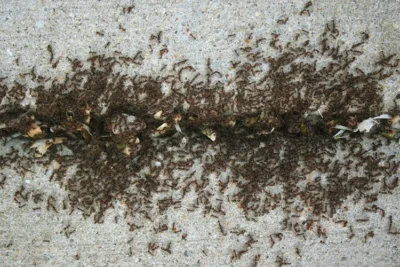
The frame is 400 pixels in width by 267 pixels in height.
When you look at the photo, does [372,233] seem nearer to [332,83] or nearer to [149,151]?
[332,83]

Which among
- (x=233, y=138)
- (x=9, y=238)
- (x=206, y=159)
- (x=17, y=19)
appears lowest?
(x=9, y=238)

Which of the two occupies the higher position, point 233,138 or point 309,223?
point 233,138

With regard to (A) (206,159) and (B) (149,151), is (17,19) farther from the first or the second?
(A) (206,159)

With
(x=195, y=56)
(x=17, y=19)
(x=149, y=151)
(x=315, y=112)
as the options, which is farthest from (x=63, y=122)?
(x=315, y=112)

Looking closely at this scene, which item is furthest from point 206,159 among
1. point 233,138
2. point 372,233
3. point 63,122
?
point 372,233

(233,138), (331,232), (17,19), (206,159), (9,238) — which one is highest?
(17,19)

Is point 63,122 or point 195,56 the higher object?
point 195,56
